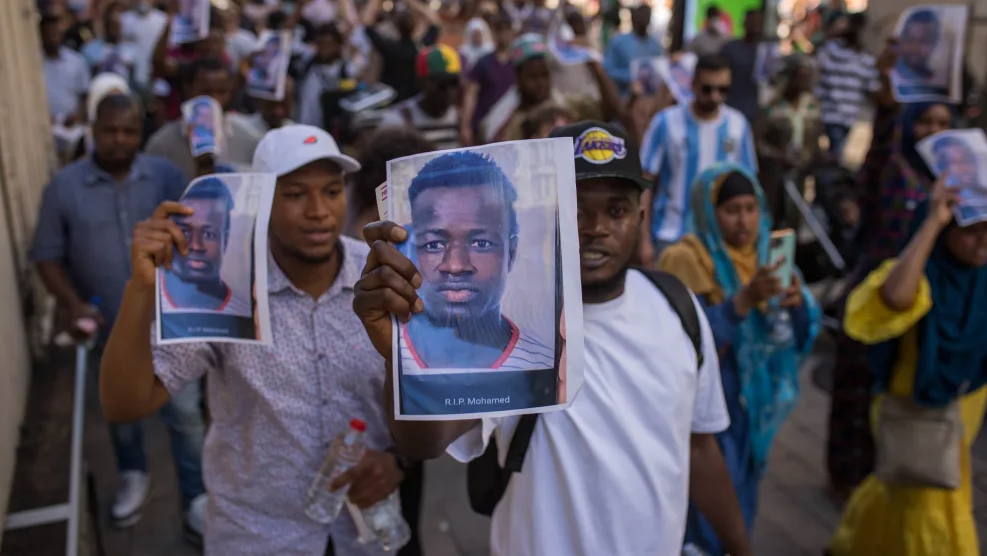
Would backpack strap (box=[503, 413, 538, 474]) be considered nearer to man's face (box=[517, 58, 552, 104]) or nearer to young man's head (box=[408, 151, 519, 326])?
young man's head (box=[408, 151, 519, 326])

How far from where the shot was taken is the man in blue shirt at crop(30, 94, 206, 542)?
3.76 meters

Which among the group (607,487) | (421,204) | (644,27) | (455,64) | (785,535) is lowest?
(785,535)

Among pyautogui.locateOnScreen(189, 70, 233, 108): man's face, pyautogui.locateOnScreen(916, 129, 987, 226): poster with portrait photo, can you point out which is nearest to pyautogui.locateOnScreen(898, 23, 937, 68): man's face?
pyautogui.locateOnScreen(916, 129, 987, 226): poster with portrait photo

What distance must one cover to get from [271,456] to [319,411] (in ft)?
0.55

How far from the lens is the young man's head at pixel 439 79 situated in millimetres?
5551

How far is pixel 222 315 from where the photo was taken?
195cm

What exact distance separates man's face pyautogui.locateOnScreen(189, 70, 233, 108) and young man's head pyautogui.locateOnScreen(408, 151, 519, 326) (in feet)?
12.9

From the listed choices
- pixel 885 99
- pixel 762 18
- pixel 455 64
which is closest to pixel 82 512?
pixel 455 64

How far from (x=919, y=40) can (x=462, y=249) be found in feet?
12.3

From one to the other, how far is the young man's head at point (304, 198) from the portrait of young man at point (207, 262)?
0.18 m

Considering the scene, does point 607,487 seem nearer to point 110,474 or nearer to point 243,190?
point 243,190

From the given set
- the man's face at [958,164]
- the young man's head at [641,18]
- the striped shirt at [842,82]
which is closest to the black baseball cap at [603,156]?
the man's face at [958,164]

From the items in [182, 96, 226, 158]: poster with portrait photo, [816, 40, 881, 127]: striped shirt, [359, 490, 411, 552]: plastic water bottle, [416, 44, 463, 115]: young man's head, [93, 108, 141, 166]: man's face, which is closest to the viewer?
[359, 490, 411, 552]: plastic water bottle

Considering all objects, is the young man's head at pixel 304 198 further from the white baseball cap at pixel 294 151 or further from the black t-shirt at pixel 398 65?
the black t-shirt at pixel 398 65
